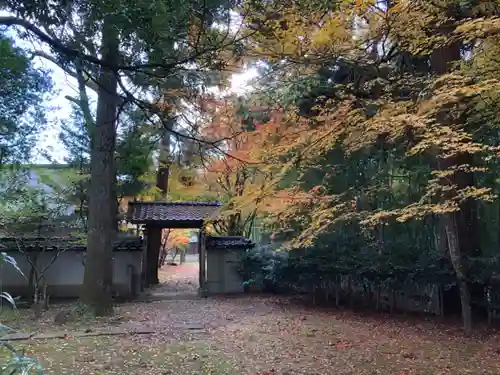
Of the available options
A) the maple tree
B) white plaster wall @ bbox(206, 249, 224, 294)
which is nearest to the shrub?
white plaster wall @ bbox(206, 249, 224, 294)

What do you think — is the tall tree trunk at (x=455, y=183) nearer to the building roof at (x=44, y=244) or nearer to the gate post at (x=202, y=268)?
the gate post at (x=202, y=268)

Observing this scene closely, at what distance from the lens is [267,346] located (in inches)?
212

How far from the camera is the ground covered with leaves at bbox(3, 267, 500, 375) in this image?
14.5 ft

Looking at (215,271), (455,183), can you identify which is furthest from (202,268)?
(455,183)

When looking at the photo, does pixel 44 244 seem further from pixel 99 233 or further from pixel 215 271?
pixel 215 271

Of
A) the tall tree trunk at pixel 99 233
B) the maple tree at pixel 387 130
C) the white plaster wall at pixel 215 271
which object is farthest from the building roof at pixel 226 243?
the tall tree trunk at pixel 99 233

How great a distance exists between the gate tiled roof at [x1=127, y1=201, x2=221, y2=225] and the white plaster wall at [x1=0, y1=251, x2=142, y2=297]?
93 centimetres

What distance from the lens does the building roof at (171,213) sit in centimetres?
1065

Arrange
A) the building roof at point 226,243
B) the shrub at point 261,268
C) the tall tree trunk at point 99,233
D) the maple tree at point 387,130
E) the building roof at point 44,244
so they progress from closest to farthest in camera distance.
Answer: the maple tree at point 387,130 → the tall tree trunk at point 99,233 → the building roof at point 44,244 → the shrub at point 261,268 → the building roof at point 226,243

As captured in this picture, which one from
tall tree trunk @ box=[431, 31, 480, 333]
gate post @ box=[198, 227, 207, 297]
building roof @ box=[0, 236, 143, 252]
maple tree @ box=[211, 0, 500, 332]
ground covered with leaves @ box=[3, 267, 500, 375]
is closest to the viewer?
ground covered with leaves @ box=[3, 267, 500, 375]

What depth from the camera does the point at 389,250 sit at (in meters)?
7.62

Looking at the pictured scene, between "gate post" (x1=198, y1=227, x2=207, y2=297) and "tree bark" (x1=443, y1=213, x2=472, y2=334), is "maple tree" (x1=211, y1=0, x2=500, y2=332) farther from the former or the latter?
"gate post" (x1=198, y1=227, x2=207, y2=297)

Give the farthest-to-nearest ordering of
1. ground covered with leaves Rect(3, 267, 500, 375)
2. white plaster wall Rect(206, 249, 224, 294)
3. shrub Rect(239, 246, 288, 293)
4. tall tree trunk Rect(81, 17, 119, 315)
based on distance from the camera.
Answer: white plaster wall Rect(206, 249, 224, 294), shrub Rect(239, 246, 288, 293), tall tree trunk Rect(81, 17, 119, 315), ground covered with leaves Rect(3, 267, 500, 375)

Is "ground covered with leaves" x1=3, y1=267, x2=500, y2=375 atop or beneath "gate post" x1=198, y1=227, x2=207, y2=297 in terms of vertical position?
beneath
